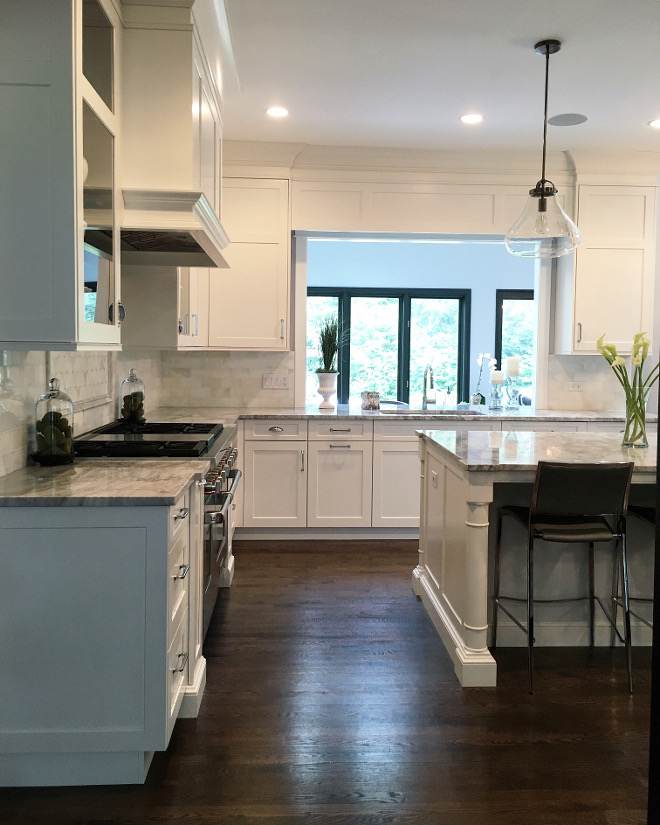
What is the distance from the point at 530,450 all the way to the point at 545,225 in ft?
3.29

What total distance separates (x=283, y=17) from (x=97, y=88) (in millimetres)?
1190

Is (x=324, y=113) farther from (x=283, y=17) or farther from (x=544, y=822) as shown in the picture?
(x=544, y=822)

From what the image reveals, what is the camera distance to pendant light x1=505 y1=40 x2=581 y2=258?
3086 millimetres

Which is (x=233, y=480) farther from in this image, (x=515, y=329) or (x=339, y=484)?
(x=515, y=329)

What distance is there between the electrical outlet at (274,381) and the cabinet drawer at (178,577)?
2859mm

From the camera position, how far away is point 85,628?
195cm

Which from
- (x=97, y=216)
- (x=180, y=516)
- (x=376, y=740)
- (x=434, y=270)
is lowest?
(x=376, y=740)

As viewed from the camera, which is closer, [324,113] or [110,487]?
[110,487]

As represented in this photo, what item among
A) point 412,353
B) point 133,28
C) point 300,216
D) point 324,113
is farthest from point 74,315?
point 412,353

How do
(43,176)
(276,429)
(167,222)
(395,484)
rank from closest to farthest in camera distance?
1. (43,176)
2. (167,222)
3. (276,429)
4. (395,484)

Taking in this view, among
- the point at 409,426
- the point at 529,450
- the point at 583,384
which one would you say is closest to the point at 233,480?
the point at 529,450

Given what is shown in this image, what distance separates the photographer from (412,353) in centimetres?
860

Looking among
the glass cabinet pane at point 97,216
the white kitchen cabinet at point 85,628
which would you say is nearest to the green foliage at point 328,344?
the glass cabinet pane at point 97,216

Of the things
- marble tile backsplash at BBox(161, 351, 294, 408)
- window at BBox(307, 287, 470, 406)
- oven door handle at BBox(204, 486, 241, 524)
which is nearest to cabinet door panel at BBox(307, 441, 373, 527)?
marble tile backsplash at BBox(161, 351, 294, 408)
